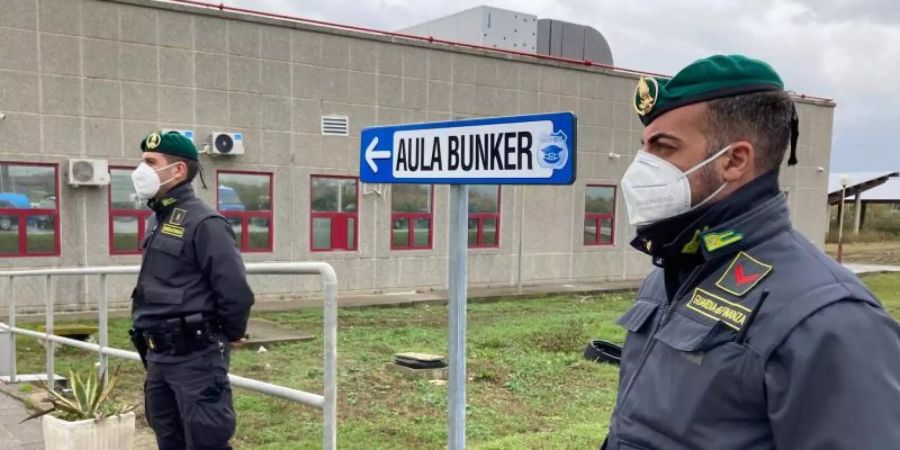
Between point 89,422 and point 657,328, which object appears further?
point 89,422

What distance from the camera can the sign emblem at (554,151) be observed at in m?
2.15

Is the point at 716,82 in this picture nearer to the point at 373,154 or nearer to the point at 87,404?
the point at 373,154

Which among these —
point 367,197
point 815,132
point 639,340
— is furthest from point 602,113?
point 639,340

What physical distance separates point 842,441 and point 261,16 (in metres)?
13.6

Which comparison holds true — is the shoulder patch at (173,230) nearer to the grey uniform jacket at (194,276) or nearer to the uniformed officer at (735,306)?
the grey uniform jacket at (194,276)

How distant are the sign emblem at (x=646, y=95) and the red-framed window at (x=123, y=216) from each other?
1228 cm

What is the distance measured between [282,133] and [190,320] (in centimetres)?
1116

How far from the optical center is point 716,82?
148 centimetres

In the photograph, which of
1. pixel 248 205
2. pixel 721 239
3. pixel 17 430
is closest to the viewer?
pixel 721 239

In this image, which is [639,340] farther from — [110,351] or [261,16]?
[261,16]

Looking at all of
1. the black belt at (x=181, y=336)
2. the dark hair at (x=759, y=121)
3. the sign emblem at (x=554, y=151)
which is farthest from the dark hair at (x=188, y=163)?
the dark hair at (x=759, y=121)

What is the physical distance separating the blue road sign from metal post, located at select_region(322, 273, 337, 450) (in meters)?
0.50

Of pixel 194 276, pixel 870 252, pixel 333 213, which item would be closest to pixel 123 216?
pixel 333 213

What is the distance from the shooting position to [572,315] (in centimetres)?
1261
